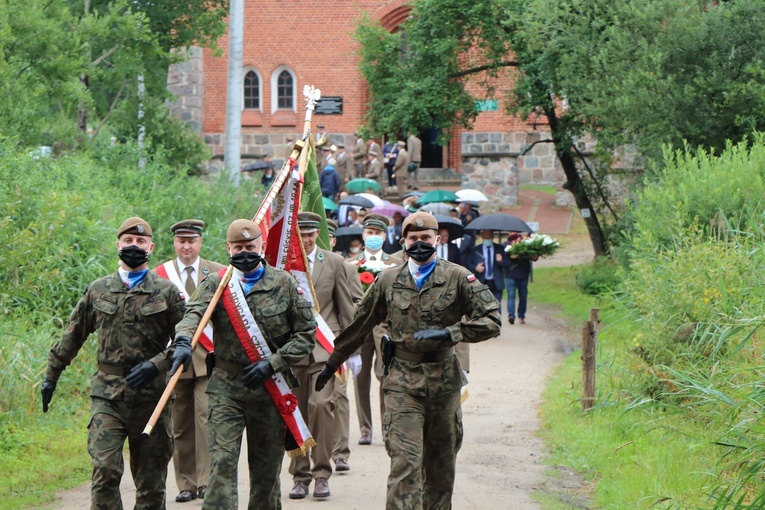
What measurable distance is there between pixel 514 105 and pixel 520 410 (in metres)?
12.0

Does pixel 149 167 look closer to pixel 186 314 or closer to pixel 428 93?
pixel 428 93

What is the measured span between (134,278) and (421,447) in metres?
2.27

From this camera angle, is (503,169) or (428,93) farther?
(503,169)

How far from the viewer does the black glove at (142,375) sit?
8.20 metres

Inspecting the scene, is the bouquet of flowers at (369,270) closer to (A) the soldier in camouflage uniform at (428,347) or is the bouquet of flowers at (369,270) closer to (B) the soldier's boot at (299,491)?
(B) the soldier's boot at (299,491)

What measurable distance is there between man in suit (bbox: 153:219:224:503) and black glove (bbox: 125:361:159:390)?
1788mm

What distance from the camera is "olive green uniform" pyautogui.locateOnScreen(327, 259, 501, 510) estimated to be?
826 centimetres

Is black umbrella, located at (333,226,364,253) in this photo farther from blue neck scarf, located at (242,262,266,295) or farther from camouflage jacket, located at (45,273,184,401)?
blue neck scarf, located at (242,262,266,295)

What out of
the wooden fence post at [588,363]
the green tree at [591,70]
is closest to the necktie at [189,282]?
the wooden fence post at [588,363]

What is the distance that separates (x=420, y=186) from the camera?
123 ft

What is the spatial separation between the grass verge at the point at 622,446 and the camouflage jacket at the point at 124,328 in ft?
10.9

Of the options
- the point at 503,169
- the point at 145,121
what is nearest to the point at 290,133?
the point at 503,169

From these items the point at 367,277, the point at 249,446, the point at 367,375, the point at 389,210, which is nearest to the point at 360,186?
the point at 389,210

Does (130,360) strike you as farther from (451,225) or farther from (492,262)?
(492,262)
